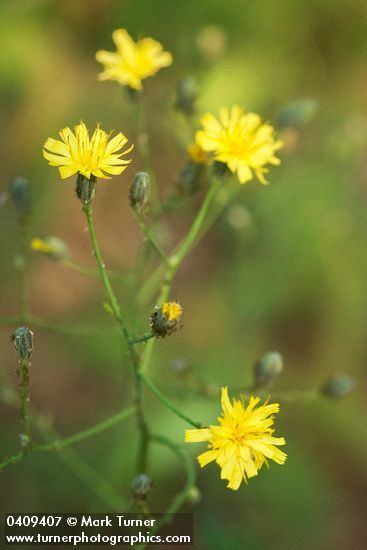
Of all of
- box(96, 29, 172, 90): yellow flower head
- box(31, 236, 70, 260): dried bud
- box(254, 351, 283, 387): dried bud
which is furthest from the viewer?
box(96, 29, 172, 90): yellow flower head

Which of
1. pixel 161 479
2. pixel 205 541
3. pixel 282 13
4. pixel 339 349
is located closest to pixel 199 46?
pixel 282 13

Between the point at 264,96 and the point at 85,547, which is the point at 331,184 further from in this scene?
the point at 85,547

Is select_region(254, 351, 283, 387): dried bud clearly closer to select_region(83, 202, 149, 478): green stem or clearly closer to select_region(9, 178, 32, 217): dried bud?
select_region(83, 202, 149, 478): green stem

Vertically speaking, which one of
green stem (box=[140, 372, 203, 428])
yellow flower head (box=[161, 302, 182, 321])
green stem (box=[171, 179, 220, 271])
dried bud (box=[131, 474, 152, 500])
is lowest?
dried bud (box=[131, 474, 152, 500])

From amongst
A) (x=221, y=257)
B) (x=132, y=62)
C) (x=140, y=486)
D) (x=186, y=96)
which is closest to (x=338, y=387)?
(x=140, y=486)

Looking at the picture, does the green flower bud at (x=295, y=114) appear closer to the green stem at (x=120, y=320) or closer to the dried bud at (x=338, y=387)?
the dried bud at (x=338, y=387)

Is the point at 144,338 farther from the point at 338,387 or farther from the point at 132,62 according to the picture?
the point at 132,62

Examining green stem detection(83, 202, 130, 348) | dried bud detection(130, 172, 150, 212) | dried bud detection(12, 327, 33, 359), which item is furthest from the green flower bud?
dried bud detection(12, 327, 33, 359)
